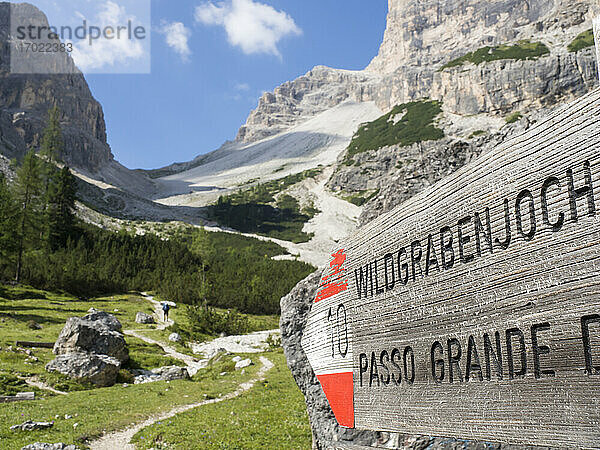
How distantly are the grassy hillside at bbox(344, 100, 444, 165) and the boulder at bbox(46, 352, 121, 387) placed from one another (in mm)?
107986

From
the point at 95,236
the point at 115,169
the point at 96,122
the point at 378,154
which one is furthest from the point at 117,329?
the point at 96,122

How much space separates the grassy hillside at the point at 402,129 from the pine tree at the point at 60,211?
88.2m

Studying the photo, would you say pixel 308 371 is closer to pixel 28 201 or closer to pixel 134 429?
pixel 134 429

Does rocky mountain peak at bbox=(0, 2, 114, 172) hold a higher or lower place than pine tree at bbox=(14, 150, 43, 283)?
higher

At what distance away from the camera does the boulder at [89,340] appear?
18125 mm

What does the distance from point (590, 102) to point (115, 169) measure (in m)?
175

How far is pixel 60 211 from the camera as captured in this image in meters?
53.8

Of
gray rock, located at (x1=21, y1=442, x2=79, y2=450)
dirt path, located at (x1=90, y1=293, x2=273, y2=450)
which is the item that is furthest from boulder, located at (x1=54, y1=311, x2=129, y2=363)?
gray rock, located at (x1=21, y1=442, x2=79, y2=450)

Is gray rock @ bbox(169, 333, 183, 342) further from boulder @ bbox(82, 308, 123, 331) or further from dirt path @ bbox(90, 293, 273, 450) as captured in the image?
boulder @ bbox(82, 308, 123, 331)

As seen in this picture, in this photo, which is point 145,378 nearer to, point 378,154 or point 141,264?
point 141,264

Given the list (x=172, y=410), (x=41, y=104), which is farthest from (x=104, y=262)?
(x=41, y=104)

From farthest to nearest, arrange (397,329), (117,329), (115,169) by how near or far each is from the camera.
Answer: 1. (115,169)
2. (117,329)
3. (397,329)

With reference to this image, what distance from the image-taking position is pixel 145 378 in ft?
60.1

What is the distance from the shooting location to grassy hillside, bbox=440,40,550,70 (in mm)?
115000
